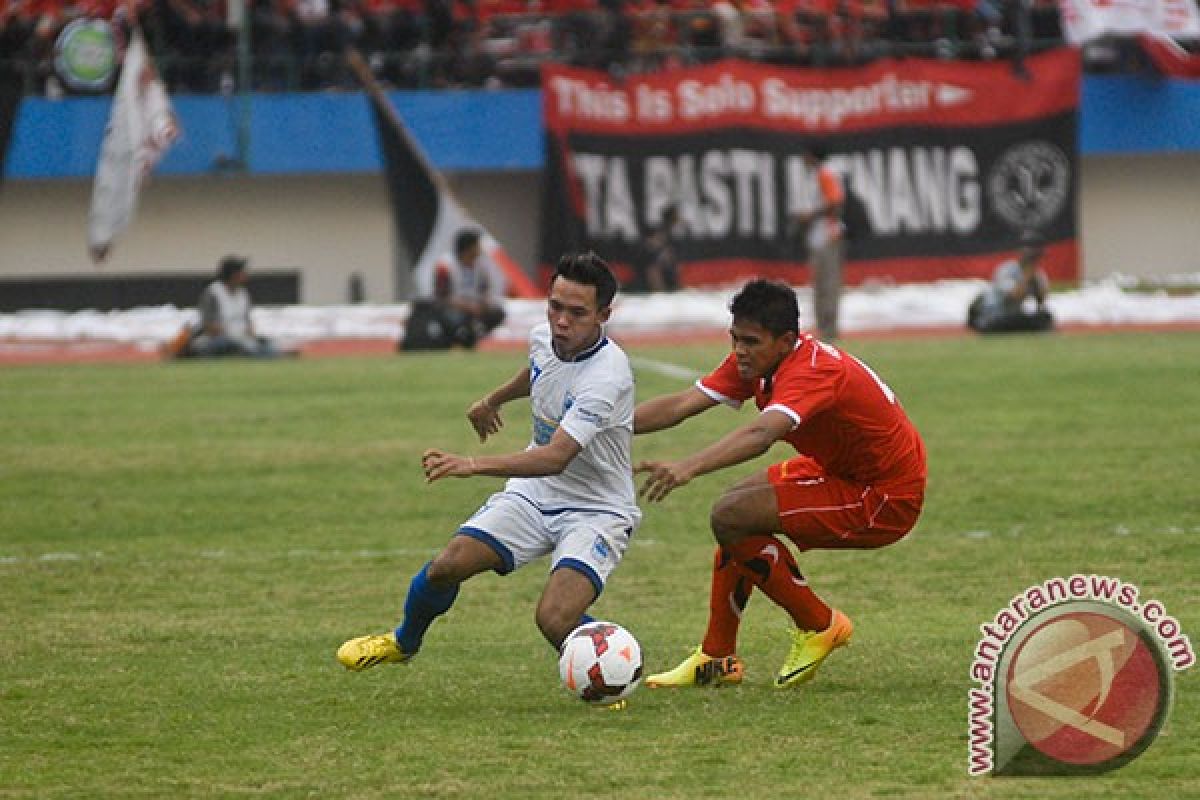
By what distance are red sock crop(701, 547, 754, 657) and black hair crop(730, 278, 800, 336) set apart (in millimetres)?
981

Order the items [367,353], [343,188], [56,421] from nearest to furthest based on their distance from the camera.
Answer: [56,421]
[367,353]
[343,188]

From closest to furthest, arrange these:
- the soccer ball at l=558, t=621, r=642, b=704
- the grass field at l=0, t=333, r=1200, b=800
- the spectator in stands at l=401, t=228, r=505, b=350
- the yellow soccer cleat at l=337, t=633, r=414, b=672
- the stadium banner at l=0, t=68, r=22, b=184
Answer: the grass field at l=0, t=333, r=1200, b=800 < the soccer ball at l=558, t=621, r=642, b=704 < the yellow soccer cleat at l=337, t=633, r=414, b=672 < the spectator in stands at l=401, t=228, r=505, b=350 < the stadium banner at l=0, t=68, r=22, b=184

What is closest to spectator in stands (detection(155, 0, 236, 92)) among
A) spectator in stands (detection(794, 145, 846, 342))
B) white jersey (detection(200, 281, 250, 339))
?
white jersey (detection(200, 281, 250, 339))

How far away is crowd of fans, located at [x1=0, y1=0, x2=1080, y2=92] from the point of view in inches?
1358

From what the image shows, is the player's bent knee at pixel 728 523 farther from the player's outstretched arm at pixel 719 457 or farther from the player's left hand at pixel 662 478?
the player's left hand at pixel 662 478

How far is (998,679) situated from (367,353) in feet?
74.6

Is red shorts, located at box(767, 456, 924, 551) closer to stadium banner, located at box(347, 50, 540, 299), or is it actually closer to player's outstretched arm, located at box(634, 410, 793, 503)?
player's outstretched arm, located at box(634, 410, 793, 503)

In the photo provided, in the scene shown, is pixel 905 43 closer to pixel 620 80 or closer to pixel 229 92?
pixel 620 80

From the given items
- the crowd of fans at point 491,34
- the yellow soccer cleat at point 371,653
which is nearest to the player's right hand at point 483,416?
the yellow soccer cleat at point 371,653

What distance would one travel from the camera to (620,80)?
113 feet

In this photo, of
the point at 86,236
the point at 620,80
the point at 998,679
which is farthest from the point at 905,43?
the point at 998,679

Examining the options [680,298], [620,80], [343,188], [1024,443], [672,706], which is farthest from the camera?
[343,188]

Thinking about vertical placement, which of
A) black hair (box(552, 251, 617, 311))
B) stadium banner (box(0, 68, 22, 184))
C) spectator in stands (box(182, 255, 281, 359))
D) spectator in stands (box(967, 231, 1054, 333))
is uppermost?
black hair (box(552, 251, 617, 311))

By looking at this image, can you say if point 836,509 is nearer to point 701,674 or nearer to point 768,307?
point 701,674
